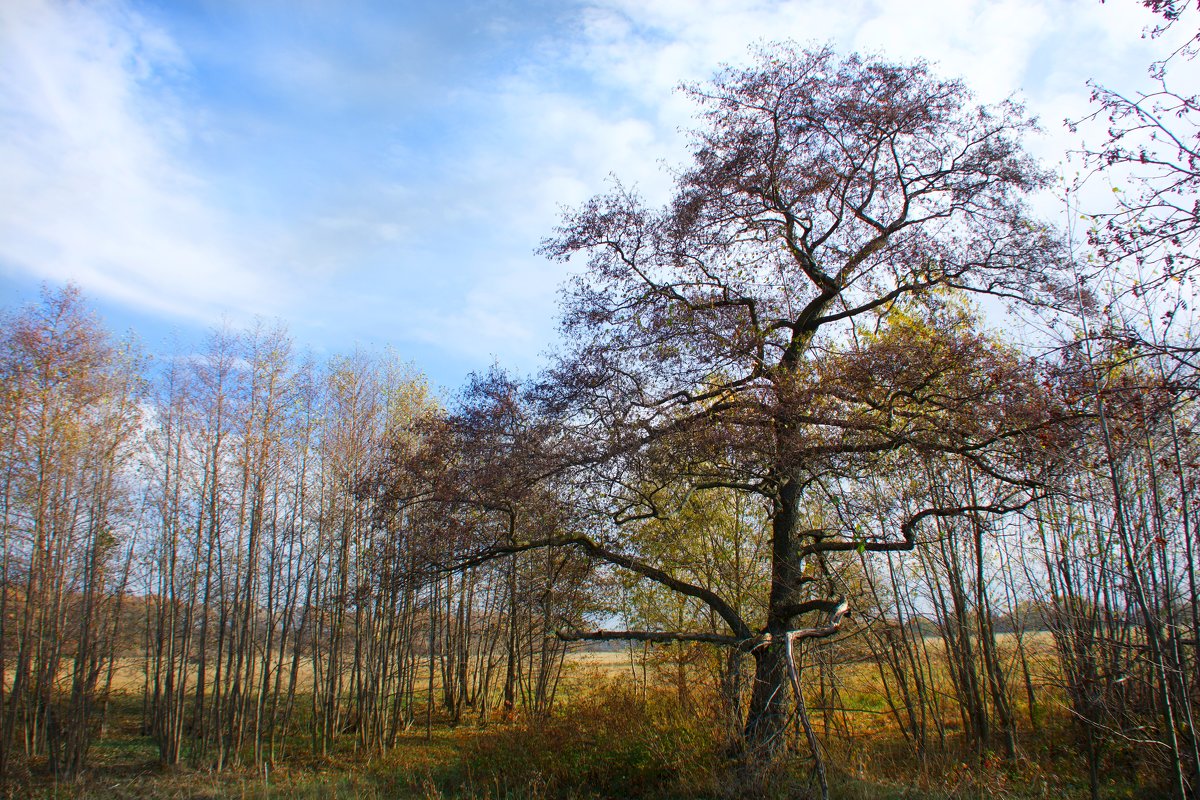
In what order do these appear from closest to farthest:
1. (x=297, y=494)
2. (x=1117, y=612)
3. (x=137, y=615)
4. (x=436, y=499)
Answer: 1. (x=1117, y=612)
2. (x=436, y=499)
3. (x=297, y=494)
4. (x=137, y=615)

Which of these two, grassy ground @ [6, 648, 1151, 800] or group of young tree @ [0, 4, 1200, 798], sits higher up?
group of young tree @ [0, 4, 1200, 798]

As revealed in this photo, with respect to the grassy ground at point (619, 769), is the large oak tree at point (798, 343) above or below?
above

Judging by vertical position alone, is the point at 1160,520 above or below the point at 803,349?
below

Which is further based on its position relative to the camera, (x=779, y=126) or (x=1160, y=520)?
(x=779, y=126)

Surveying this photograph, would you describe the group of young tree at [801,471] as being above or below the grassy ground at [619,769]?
above

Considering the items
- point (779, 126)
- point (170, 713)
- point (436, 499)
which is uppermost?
point (779, 126)

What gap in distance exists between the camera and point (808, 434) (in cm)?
895

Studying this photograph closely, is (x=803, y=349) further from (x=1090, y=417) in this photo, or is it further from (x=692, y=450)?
(x=1090, y=417)

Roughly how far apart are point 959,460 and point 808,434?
2.00 metres

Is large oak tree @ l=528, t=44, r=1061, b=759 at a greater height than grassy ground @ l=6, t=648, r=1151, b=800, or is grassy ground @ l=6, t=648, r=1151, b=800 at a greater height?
large oak tree @ l=528, t=44, r=1061, b=759

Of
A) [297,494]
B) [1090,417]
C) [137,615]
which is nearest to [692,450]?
[1090,417]

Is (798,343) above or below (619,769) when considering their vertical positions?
above

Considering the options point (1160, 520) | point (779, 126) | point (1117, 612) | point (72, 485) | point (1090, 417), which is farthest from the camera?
point (72, 485)

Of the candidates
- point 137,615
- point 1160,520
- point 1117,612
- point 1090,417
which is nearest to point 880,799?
point 1117,612
